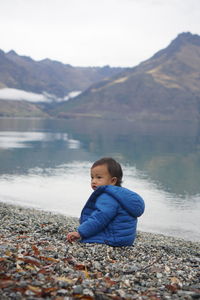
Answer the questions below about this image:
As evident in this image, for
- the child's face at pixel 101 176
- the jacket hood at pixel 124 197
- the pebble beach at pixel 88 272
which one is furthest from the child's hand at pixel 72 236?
the child's face at pixel 101 176

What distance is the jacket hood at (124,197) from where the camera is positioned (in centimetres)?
849

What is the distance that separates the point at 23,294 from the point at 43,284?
1.64ft

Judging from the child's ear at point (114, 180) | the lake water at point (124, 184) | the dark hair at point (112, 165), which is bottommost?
the lake water at point (124, 184)

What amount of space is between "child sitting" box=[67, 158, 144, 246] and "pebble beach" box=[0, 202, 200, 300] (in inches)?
9.9

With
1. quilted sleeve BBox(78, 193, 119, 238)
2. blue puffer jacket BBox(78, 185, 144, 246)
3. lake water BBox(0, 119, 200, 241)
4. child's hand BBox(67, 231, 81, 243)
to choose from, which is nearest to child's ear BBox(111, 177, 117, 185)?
blue puffer jacket BBox(78, 185, 144, 246)

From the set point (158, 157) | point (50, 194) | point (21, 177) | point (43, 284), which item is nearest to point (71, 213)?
point (50, 194)

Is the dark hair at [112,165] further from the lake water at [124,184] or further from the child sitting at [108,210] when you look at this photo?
the lake water at [124,184]

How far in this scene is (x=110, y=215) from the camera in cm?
839

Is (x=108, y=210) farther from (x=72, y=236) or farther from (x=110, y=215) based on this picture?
(x=72, y=236)

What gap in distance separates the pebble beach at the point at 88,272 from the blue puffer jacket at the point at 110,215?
267 mm

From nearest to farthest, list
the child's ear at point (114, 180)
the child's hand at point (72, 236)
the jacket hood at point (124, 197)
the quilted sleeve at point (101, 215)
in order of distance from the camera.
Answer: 1. the quilted sleeve at point (101, 215)
2. the jacket hood at point (124, 197)
3. the child's hand at point (72, 236)
4. the child's ear at point (114, 180)

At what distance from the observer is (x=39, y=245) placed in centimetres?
831

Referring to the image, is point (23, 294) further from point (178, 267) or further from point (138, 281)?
Result: point (178, 267)

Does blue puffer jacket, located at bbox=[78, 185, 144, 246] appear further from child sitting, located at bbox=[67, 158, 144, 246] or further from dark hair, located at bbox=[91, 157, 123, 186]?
dark hair, located at bbox=[91, 157, 123, 186]
